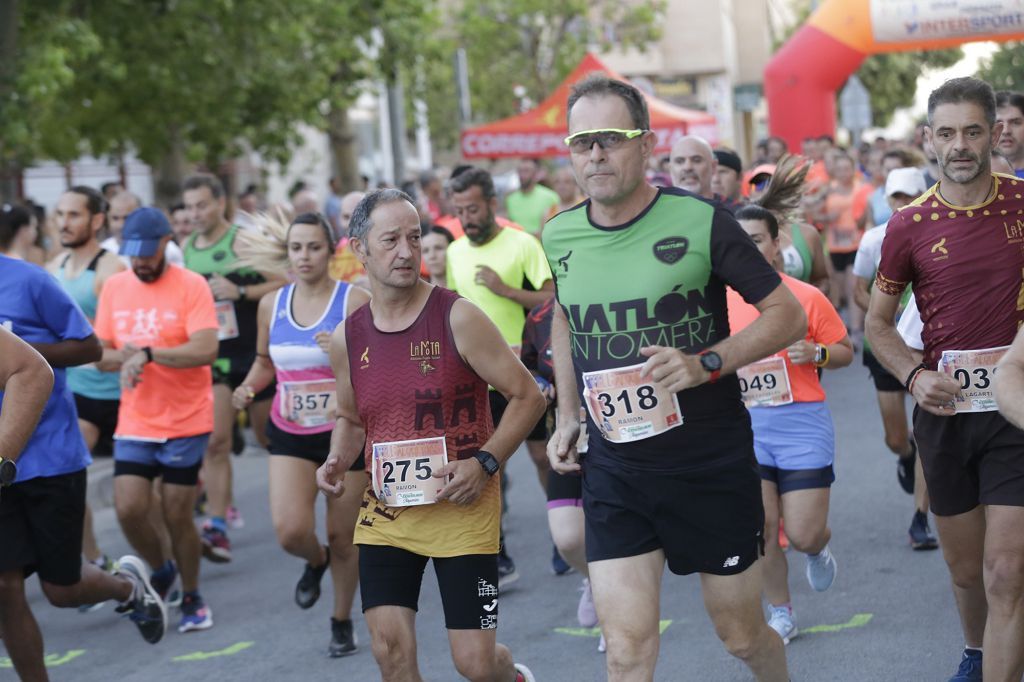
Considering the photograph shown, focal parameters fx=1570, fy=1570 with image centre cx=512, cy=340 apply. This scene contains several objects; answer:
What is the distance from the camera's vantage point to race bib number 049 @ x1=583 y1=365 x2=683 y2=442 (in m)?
4.49

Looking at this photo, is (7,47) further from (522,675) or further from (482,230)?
(522,675)

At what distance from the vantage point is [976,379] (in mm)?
5008

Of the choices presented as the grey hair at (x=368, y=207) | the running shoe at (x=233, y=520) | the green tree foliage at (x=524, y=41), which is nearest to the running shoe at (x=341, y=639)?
the grey hair at (x=368, y=207)

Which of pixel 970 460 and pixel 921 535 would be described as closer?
pixel 970 460

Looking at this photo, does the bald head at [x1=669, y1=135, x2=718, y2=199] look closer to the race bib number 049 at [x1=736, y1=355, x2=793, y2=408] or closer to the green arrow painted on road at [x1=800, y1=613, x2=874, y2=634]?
the race bib number 049 at [x1=736, y1=355, x2=793, y2=408]

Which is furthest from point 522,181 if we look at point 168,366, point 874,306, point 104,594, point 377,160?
point 377,160

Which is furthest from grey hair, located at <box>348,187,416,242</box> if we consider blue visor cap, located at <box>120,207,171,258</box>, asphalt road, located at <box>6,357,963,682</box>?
blue visor cap, located at <box>120,207,171,258</box>

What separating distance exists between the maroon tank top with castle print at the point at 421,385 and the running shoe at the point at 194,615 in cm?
306

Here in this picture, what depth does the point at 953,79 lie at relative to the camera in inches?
204

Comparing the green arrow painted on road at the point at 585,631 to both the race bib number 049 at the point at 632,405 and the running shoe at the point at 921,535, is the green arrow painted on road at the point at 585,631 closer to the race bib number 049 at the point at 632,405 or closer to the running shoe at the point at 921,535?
the running shoe at the point at 921,535

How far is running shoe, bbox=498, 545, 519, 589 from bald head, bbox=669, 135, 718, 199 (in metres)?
2.12

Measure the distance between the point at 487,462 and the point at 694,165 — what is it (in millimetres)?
3340

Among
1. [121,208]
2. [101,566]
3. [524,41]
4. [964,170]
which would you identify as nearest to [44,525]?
[101,566]

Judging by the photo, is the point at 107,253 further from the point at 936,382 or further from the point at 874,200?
the point at 874,200
